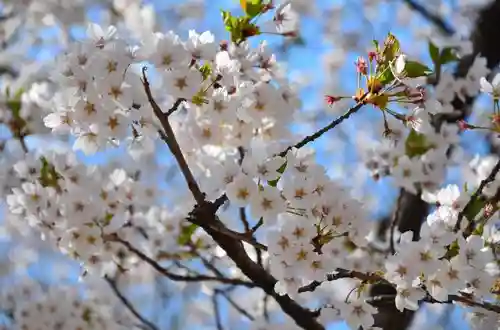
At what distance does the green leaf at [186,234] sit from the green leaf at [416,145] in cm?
68

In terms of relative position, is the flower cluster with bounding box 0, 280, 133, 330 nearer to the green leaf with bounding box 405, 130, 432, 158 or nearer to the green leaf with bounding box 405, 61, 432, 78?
the green leaf with bounding box 405, 130, 432, 158

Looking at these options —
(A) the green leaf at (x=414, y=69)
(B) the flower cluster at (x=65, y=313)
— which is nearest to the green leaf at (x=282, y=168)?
(A) the green leaf at (x=414, y=69)

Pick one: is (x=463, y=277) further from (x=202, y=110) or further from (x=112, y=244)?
(x=112, y=244)

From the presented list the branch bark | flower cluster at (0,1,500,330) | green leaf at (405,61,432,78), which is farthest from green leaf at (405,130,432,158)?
green leaf at (405,61,432,78)

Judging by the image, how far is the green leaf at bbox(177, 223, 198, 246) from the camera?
2.14 m

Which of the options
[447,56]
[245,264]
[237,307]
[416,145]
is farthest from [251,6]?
[237,307]

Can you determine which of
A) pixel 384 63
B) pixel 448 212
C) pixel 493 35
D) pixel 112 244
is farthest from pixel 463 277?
pixel 493 35

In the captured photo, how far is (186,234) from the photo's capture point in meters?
2.20

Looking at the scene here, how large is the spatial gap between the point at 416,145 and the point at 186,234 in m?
0.76

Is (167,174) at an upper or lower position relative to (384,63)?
upper

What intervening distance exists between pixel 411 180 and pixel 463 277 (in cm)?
76

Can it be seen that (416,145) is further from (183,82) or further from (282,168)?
(183,82)

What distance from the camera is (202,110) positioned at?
1.51 metres

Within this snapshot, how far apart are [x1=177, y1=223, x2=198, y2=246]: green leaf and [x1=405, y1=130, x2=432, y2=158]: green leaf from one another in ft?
2.24
